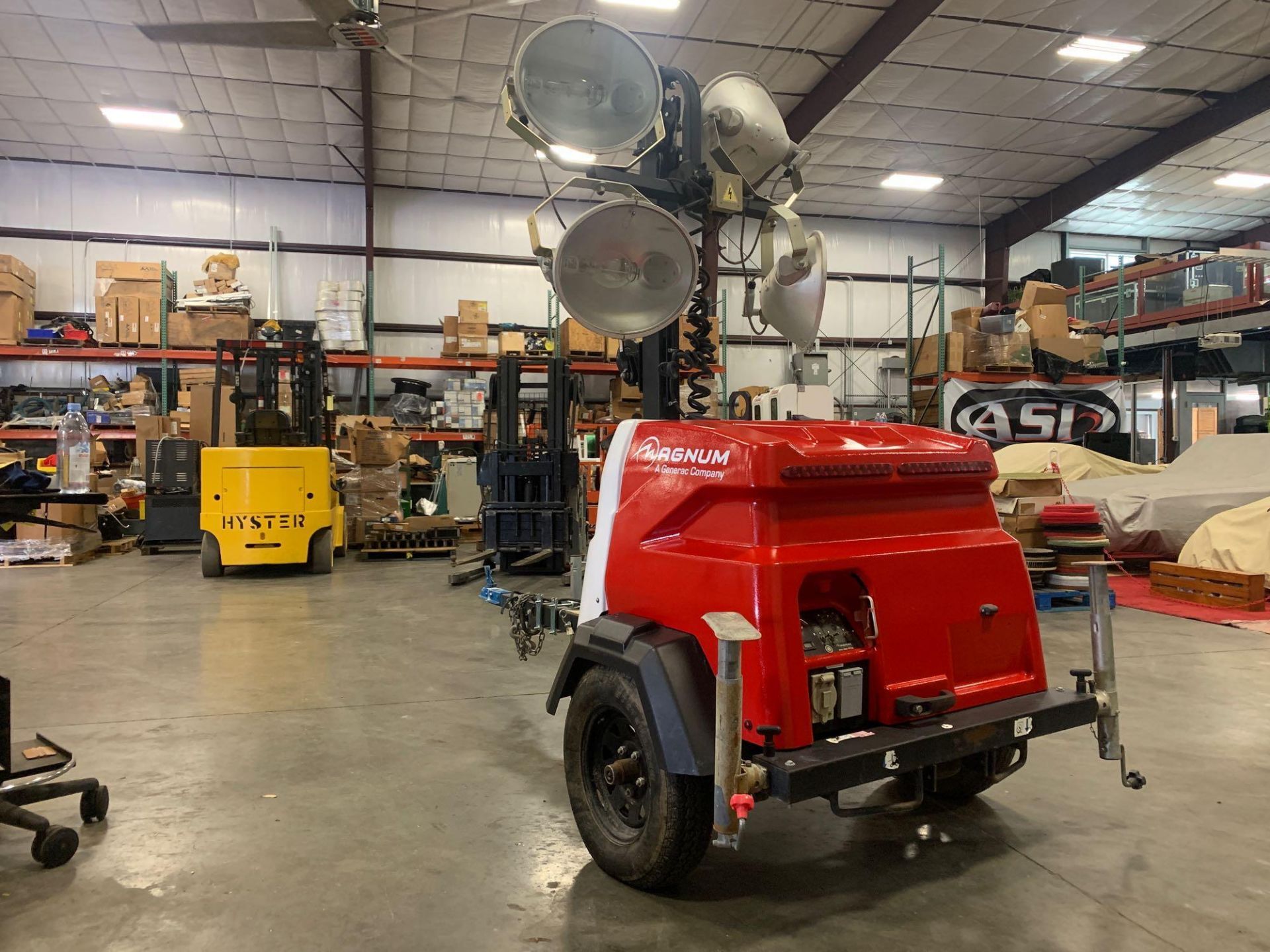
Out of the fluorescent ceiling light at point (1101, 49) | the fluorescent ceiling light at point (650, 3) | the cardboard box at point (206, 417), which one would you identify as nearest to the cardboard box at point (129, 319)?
the cardboard box at point (206, 417)

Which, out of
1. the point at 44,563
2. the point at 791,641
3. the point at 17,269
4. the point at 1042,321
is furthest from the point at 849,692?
the point at 17,269

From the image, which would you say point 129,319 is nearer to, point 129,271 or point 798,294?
point 129,271

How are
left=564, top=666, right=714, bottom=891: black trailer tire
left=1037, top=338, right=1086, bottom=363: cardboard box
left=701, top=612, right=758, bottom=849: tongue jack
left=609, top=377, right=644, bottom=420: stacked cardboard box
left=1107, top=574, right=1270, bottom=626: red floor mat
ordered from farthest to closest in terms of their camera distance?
1. left=1037, top=338, right=1086, bottom=363: cardboard box
2. left=609, top=377, right=644, bottom=420: stacked cardboard box
3. left=1107, top=574, right=1270, bottom=626: red floor mat
4. left=564, top=666, right=714, bottom=891: black trailer tire
5. left=701, top=612, right=758, bottom=849: tongue jack

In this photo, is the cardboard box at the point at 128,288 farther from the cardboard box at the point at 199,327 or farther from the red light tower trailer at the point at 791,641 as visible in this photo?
the red light tower trailer at the point at 791,641

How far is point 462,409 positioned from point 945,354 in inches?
317

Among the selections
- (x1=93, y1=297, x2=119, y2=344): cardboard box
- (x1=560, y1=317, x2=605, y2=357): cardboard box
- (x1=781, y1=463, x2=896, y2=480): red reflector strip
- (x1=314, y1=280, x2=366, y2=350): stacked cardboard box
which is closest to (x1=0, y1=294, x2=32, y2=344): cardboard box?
(x1=93, y1=297, x2=119, y2=344): cardboard box

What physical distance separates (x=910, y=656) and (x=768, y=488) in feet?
2.00

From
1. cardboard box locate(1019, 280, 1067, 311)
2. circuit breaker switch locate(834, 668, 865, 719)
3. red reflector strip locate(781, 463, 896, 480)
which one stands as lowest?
circuit breaker switch locate(834, 668, 865, 719)

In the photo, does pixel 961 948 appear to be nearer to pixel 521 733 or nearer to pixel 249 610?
pixel 521 733

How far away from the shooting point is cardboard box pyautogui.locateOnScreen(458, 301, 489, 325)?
13.4 meters

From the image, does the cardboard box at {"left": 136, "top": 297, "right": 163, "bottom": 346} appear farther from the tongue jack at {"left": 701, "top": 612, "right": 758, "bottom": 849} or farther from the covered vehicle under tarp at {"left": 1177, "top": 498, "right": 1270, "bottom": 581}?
the covered vehicle under tarp at {"left": 1177, "top": 498, "right": 1270, "bottom": 581}

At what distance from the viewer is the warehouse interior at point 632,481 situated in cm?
213

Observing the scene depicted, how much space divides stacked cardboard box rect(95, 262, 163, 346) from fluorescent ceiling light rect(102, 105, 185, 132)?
204 centimetres

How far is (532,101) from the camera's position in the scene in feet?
9.33
